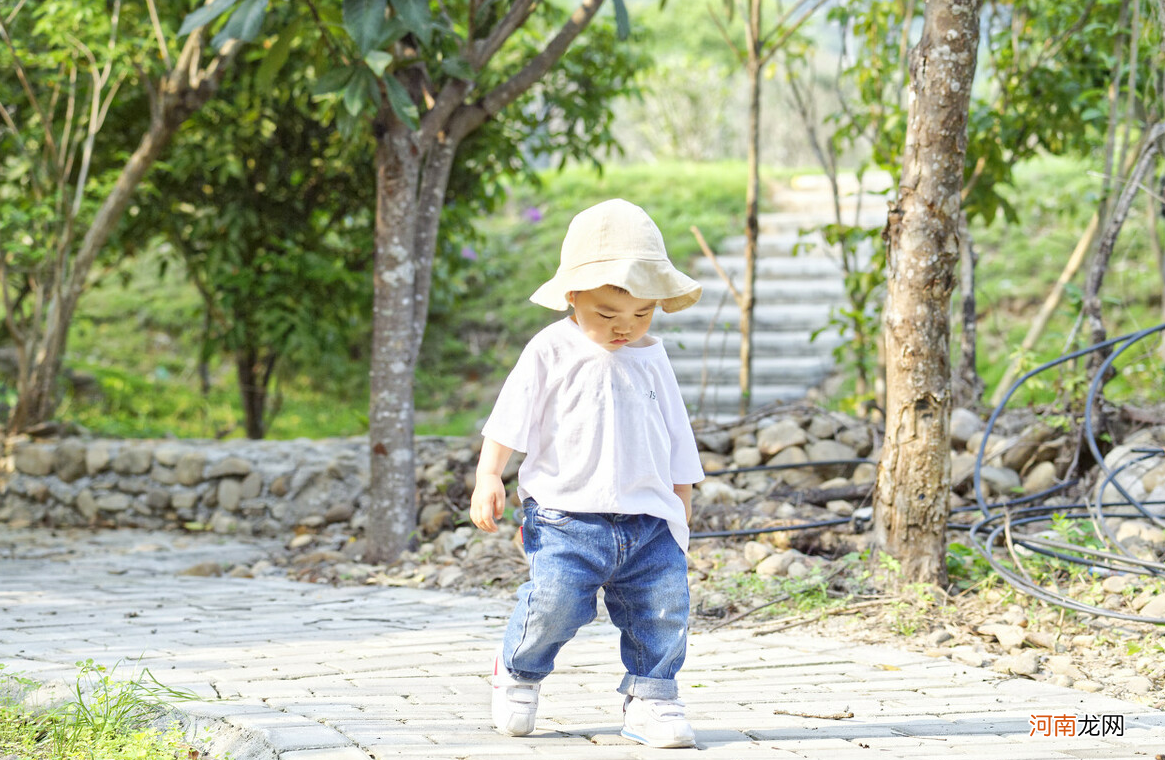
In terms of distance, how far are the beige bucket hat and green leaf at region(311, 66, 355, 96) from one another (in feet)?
6.69

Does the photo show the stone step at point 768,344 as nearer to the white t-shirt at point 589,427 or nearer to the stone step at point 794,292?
the stone step at point 794,292

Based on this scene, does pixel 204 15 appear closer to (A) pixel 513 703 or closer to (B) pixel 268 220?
(A) pixel 513 703

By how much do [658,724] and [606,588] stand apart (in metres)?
0.30

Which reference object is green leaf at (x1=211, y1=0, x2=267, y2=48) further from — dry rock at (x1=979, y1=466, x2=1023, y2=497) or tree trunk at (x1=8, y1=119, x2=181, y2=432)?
dry rock at (x1=979, y1=466, x2=1023, y2=497)

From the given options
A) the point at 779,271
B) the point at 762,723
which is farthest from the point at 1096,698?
the point at 779,271

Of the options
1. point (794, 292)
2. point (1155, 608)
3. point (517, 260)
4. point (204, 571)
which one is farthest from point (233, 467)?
point (517, 260)

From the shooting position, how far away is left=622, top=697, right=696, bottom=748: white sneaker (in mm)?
2096

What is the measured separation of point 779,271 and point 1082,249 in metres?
3.56

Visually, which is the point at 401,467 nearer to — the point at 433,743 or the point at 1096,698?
the point at 433,743

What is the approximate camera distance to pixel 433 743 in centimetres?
206

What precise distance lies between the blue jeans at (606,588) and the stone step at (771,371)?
508cm

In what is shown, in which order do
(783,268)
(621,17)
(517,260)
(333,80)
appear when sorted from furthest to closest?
(517,260)
(783,268)
(621,17)
(333,80)

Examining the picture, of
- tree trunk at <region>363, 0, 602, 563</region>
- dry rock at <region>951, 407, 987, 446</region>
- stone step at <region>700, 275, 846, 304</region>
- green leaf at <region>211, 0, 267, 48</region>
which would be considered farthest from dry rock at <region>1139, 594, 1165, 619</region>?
stone step at <region>700, 275, 846, 304</region>

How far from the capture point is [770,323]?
8.22m
